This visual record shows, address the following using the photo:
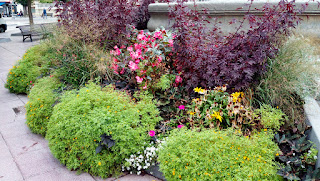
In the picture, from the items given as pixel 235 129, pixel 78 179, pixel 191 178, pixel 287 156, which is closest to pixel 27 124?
pixel 78 179

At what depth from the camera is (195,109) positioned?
3.13m

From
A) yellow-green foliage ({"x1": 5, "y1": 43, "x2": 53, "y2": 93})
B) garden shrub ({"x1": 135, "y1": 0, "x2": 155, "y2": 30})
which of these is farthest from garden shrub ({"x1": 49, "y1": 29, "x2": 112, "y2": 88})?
garden shrub ({"x1": 135, "y1": 0, "x2": 155, "y2": 30})

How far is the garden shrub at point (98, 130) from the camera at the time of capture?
2.77m

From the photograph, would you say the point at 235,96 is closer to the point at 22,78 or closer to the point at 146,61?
the point at 146,61

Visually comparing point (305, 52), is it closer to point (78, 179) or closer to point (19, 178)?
point (78, 179)

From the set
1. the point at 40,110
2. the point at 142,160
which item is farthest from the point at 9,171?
the point at 142,160

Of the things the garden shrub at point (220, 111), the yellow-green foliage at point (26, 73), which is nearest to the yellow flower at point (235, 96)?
the garden shrub at point (220, 111)

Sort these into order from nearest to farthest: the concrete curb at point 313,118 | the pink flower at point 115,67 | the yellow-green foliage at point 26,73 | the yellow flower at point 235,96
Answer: the concrete curb at point 313,118, the yellow flower at point 235,96, the pink flower at point 115,67, the yellow-green foliage at point 26,73

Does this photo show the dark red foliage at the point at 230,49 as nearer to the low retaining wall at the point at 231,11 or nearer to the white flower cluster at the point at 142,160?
the low retaining wall at the point at 231,11

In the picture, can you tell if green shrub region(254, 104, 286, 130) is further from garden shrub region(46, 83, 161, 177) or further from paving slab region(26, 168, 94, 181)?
paving slab region(26, 168, 94, 181)

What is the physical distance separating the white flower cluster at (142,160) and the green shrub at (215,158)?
11.7 inches

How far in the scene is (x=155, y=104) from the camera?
3535 millimetres

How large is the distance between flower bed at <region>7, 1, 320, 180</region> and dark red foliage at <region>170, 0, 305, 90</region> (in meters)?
0.01

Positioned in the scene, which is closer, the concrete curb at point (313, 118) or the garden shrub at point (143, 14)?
the concrete curb at point (313, 118)
